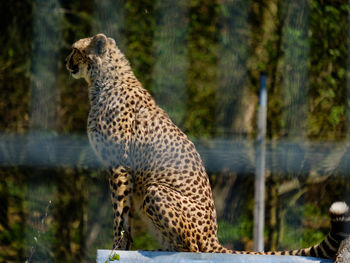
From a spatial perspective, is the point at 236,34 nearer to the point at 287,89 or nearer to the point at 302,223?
the point at 287,89

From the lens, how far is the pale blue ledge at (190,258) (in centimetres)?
155

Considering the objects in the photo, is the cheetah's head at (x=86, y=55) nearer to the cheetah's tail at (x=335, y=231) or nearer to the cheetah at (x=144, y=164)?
the cheetah at (x=144, y=164)

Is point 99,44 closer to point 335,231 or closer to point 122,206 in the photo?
point 122,206

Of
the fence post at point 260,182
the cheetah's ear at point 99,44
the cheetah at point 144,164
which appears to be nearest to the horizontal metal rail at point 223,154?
the fence post at point 260,182

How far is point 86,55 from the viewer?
78.0 inches

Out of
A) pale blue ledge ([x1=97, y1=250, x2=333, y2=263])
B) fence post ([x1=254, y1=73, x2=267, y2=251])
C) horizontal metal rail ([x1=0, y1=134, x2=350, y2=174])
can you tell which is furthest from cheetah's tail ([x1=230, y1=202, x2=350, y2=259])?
fence post ([x1=254, y1=73, x2=267, y2=251])

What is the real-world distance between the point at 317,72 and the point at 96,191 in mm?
1042

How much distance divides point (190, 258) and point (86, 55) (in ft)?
2.37

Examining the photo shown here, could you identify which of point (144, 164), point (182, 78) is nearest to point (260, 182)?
point (182, 78)

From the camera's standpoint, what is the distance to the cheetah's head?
1.98 meters

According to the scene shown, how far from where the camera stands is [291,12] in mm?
2621

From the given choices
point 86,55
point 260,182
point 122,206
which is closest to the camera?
point 122,206

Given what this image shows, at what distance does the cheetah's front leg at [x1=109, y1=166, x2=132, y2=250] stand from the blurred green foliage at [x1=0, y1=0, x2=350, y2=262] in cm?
57

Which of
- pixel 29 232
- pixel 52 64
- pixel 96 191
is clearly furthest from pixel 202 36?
pixel 29 232
